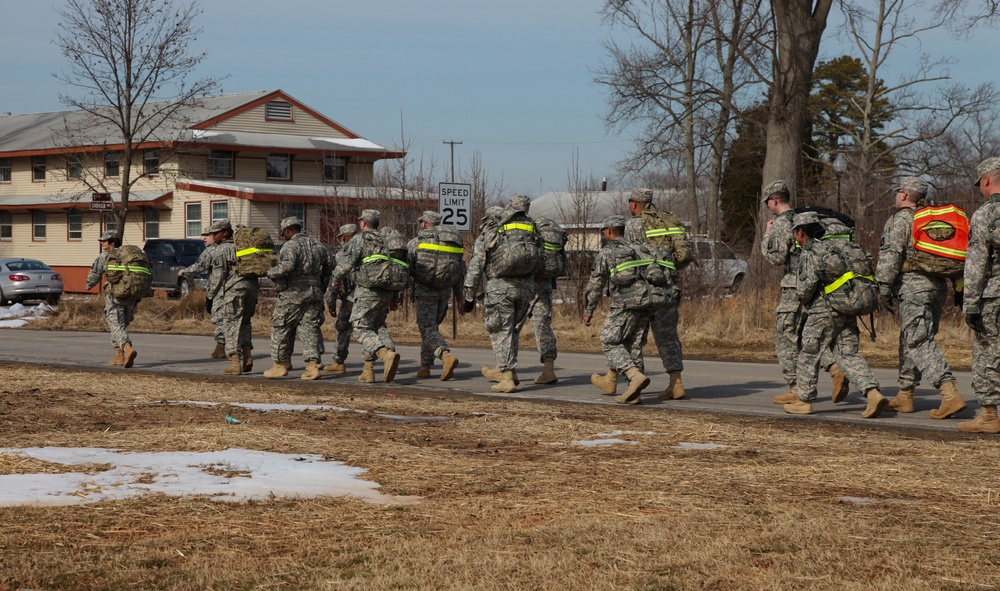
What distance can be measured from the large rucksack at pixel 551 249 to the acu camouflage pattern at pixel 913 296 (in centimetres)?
413

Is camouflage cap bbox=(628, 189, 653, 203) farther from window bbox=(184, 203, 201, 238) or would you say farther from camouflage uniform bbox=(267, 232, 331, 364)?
window bbox=(184, 203, 201, 238)

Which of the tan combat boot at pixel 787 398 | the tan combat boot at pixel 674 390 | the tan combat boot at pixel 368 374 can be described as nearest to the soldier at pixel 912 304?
the tan combat boot at pixel 787 398

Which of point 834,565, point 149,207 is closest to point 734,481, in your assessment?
point 834,565

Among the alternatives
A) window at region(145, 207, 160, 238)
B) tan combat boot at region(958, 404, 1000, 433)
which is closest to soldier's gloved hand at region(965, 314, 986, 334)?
tan combat boot at region(958, 404, 1000, 433)

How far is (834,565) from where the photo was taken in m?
5.28

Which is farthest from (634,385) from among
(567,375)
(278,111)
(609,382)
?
(278,111)

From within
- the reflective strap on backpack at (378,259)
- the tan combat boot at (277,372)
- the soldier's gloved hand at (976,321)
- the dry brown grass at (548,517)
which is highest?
the reflective strap on backpack at (378,259)

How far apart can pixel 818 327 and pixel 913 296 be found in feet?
2.92

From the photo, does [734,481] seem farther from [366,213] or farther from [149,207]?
[149,207]

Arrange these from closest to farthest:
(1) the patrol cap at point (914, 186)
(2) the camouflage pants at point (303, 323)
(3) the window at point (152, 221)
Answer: (1) the patrol cap at point (914, 186), (2) the camouflage pants at point (303, 323), (3) the window at point (152, 221)

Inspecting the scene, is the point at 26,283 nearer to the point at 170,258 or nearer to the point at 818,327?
the point at 170,258

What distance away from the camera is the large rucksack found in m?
14.5

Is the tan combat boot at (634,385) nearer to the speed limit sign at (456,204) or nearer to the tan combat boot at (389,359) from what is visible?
the tan combat boot at (389,359)

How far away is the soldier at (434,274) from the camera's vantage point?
1429 cm
